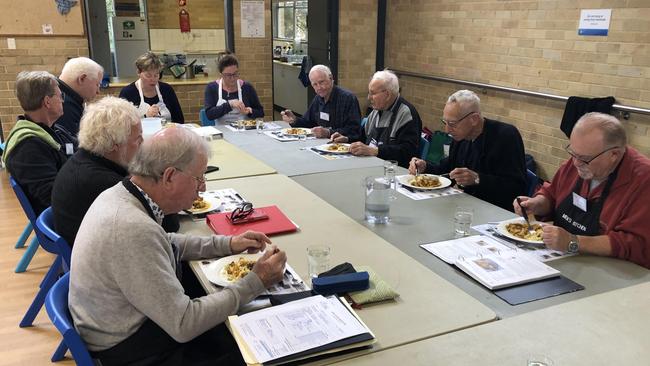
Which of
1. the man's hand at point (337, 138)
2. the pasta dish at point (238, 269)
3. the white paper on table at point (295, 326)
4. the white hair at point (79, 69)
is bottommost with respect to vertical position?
the pasta dish at point (238, 269)

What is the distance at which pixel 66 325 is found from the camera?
4.46ft

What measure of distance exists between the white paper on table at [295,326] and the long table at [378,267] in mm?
63

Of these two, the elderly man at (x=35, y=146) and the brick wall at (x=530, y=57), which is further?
the brick wall at (x=530, y=57)

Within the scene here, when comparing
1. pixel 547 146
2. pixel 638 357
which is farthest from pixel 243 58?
pixel 638 357

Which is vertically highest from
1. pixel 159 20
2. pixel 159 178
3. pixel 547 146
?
pixel 159 20

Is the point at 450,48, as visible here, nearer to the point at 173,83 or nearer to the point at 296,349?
the point at 173,83

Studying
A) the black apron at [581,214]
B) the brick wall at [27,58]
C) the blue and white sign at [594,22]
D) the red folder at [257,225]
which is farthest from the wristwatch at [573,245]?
the brick wall at [27,58]

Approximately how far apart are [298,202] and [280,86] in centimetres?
676

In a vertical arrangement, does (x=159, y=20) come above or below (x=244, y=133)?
above

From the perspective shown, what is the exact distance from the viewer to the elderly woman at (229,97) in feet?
15.9

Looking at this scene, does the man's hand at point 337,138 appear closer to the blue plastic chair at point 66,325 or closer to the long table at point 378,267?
the long table at point 378,267

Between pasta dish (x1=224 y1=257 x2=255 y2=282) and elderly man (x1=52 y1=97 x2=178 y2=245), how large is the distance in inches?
19.3

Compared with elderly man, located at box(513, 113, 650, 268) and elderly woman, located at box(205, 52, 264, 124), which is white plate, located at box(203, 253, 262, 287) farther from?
elderly woman, located at box(205, 52, 264, 124)

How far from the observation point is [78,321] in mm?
1495
